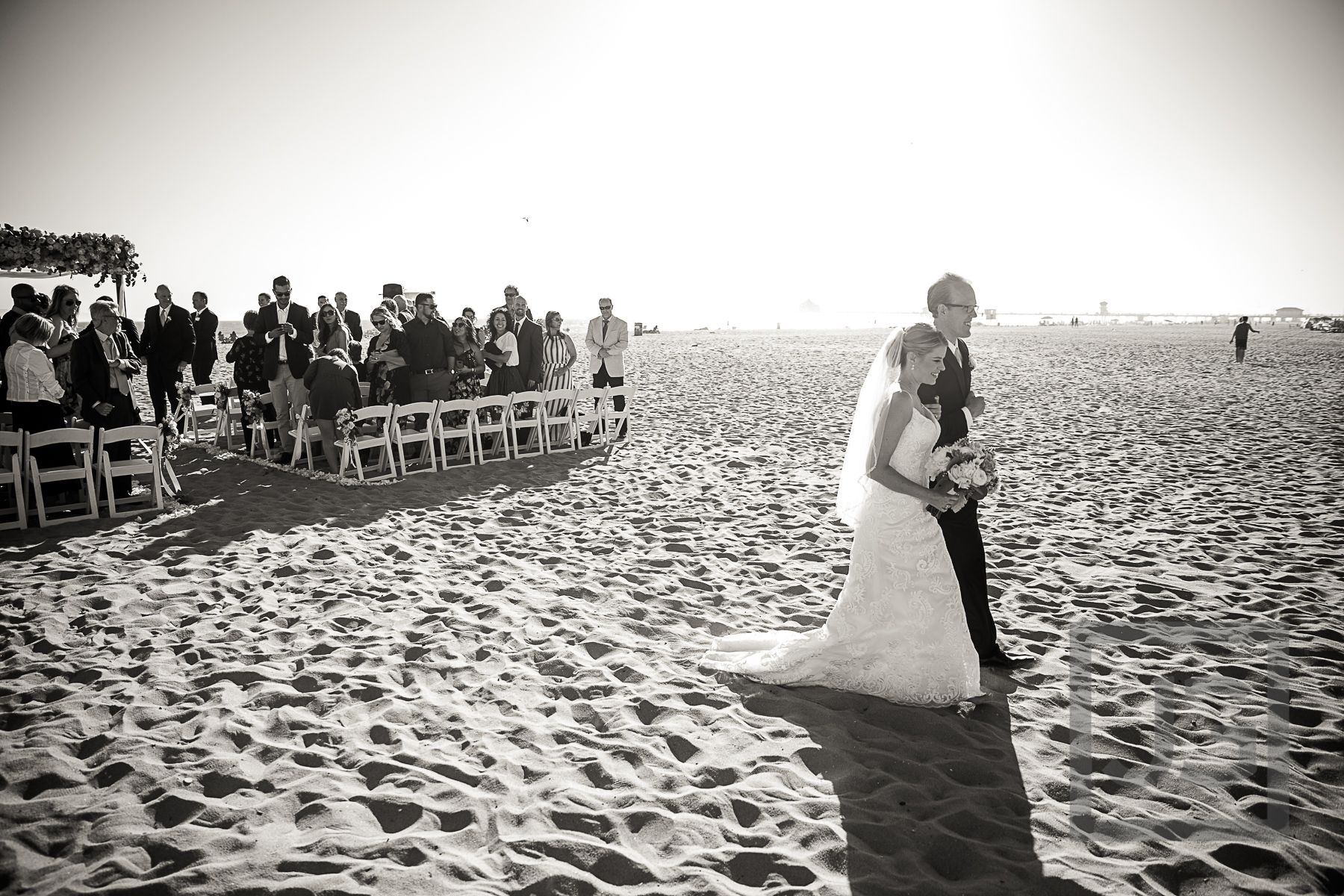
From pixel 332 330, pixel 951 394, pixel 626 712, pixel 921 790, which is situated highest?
pixel 332 330

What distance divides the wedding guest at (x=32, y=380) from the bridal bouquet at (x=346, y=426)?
2754 mm

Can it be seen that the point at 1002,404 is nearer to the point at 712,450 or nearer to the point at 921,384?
the point at 712,450

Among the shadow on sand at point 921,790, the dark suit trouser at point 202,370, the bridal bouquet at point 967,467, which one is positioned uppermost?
the dark suit trouser at point 202,370

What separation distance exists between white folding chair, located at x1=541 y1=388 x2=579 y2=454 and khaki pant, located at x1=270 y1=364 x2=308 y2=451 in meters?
3.47

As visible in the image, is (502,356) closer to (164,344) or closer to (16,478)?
(164,344)

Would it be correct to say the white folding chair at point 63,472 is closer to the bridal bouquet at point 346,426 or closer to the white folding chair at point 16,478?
the white folding chair at point 16,478

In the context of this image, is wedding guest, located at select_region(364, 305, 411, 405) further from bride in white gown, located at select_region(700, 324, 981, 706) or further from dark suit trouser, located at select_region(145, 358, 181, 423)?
bride in white gown, located at select_region(700, 324, 981, 706)

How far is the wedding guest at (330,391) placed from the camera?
9.55 meters

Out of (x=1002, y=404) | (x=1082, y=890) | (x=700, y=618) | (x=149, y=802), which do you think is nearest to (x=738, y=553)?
(x=700, y=618)

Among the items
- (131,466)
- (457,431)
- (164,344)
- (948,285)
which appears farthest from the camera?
(164,344)

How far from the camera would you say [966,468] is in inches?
162

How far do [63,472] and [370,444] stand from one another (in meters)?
3.12

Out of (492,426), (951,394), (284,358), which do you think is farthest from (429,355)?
(951,394)

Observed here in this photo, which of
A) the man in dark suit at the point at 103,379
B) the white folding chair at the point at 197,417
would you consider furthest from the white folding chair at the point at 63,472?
the white folding chair at the point at 197,417
